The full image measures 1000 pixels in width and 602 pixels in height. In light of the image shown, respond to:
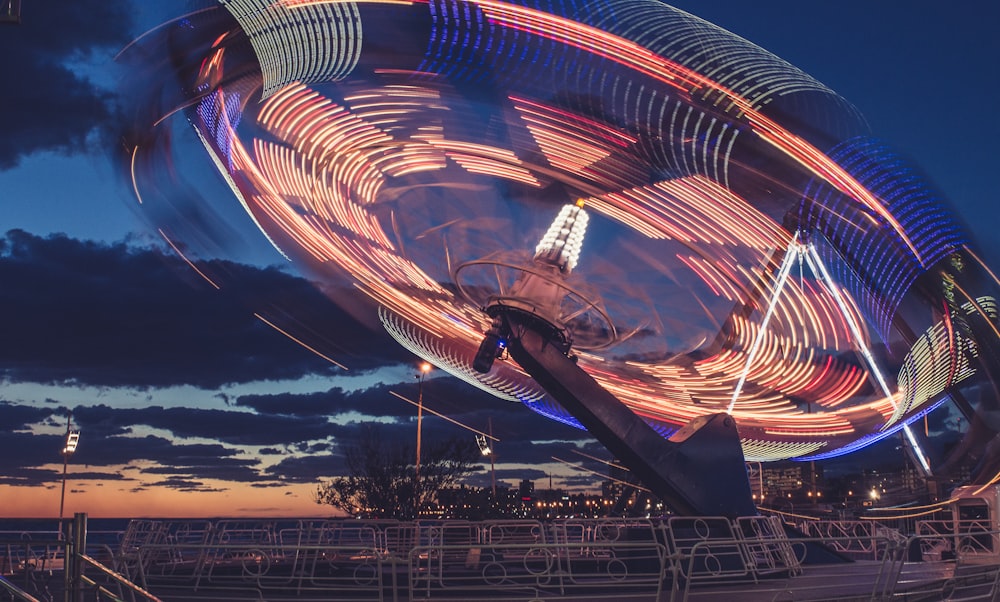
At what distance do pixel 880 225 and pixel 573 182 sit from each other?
20.3 ft

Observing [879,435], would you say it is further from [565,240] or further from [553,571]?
[565,240]

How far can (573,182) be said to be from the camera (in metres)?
17.1

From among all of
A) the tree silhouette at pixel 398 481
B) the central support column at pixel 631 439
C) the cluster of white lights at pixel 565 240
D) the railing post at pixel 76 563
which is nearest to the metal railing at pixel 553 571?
the central support column at pixel 631 439

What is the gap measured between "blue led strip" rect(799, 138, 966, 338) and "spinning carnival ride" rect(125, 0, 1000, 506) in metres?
0.06

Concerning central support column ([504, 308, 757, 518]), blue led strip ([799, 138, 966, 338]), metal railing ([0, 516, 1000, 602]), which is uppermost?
blue led strip ([799, 138, 966, 338])

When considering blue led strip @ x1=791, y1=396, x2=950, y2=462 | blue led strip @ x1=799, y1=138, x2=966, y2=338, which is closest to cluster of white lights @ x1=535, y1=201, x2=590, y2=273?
blue led strip @ x1=799, y1=138, x2=966, y2=338

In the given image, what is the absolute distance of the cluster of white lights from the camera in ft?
56.5

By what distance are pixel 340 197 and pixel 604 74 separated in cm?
676

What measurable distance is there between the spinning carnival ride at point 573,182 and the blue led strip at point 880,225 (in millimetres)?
57

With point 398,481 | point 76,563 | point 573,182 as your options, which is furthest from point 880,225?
point 398,481

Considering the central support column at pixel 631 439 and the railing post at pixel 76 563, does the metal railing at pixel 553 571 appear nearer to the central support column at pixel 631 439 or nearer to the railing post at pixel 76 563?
the central support column at pixel 631 439

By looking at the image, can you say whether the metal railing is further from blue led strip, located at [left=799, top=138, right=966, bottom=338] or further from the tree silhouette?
the tree silhouette

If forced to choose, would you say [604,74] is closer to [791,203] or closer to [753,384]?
[791,203]

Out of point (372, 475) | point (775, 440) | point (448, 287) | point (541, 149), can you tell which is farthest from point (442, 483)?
point (541, 149)
